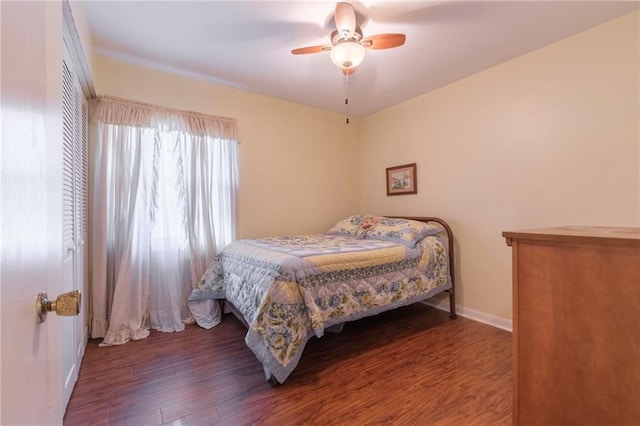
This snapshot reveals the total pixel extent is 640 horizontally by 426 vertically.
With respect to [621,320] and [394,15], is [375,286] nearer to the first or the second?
[621,320]

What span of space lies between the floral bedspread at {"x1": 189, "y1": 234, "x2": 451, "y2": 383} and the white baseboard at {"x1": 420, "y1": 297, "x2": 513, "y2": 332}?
0.39 metres

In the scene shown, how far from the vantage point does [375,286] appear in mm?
2307

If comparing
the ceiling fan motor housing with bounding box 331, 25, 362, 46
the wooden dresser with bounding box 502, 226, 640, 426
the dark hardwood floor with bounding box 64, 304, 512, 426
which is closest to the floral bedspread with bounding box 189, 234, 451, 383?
the dark hardwood floor with bounding box 64, 304, 512, 426

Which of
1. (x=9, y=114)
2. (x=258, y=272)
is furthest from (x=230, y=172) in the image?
(x=9, y=114)

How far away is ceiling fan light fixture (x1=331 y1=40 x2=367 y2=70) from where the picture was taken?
1.90m

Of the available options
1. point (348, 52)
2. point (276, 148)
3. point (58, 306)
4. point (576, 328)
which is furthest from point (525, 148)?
point (58, 306)

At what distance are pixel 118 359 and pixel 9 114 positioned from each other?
90.7 inches

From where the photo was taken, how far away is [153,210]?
2645mm

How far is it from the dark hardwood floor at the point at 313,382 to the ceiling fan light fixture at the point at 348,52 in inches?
84.5

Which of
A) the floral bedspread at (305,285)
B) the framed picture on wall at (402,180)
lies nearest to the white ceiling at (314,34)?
the framed picture on wall at (402,180)

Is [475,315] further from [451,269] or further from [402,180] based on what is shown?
[402,180]

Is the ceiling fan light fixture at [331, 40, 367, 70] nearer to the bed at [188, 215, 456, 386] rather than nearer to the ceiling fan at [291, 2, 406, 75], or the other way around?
the ceiling fan at [291, 2, 406, 75]

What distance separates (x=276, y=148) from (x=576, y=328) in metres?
3.13

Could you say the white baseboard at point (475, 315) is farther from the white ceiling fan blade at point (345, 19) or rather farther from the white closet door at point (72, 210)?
the white closet door at point (72, 210)
